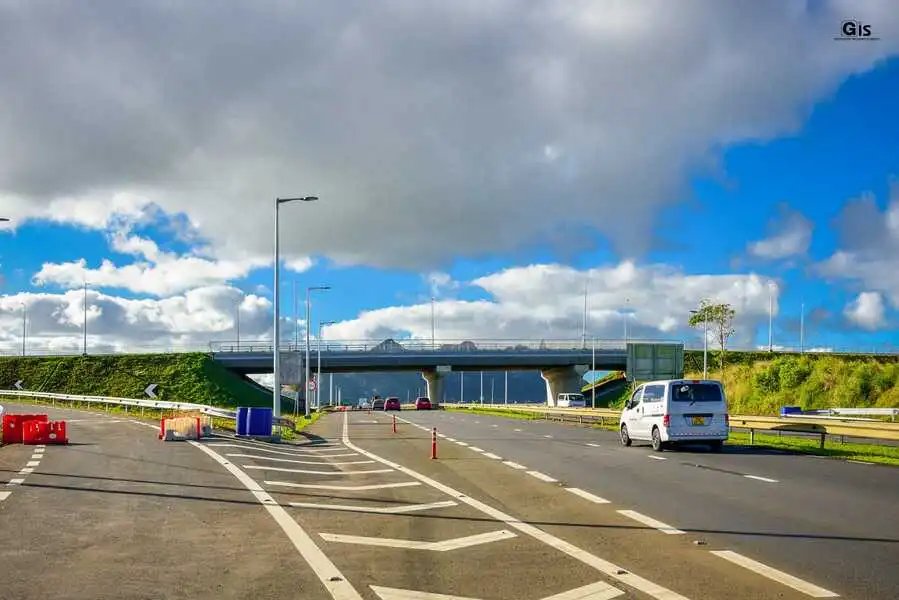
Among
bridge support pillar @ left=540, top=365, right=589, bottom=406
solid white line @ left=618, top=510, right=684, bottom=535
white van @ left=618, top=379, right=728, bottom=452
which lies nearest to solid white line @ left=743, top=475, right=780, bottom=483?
solid white line @ left=618, top=510, right=684, bottom=535

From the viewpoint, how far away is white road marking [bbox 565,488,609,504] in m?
12.7

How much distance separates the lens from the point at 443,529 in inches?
404

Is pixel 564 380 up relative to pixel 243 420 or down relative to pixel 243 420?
down

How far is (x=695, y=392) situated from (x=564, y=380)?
70510 mm

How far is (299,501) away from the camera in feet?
41.7

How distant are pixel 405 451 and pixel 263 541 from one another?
556 inches

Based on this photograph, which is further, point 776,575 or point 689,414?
point 689,414

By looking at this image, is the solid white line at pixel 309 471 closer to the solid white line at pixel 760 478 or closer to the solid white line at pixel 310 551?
the solid white line at pixel 310 551

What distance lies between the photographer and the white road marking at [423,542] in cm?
907

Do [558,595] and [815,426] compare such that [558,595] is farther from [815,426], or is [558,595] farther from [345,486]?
[815,426]

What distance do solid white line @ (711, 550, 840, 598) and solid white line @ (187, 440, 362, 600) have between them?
357 centimetres

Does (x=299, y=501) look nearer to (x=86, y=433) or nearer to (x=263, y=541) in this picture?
(x=263, y=541)

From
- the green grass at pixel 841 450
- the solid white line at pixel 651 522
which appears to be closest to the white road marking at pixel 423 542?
the solid white line at pixel 651 522

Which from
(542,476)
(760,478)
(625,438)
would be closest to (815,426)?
(625,438)
